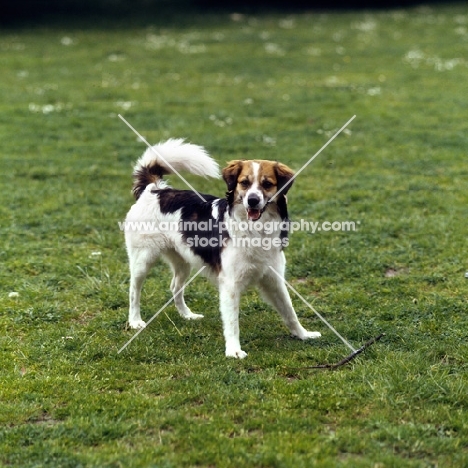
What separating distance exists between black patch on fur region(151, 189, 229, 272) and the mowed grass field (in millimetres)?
Answer: 717

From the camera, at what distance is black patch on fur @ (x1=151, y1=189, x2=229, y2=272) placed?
5738 millimetres

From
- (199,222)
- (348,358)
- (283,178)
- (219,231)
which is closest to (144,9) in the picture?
(199,222)

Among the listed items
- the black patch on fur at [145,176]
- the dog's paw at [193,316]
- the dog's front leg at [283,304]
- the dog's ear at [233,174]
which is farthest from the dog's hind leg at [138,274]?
the dog's ear at [233,174]

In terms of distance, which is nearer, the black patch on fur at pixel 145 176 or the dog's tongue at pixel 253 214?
the dog's tongue at pixel 253 214

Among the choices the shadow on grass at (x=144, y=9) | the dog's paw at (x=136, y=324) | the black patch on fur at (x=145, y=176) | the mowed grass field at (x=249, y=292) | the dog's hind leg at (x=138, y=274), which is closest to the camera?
the mowed grass field at (x=249, y=292)

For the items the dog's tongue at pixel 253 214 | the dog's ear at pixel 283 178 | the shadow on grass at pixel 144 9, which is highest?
the dog's ear at pixel 283 178

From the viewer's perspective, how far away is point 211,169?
615cm

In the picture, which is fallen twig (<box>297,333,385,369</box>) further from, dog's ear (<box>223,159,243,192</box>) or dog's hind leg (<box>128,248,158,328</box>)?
dog's hind leg (<box>128,248,158,328</box>)

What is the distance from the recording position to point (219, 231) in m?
5.70

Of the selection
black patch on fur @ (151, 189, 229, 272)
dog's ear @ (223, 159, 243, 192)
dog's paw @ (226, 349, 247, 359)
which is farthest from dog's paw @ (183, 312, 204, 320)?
dog's ear @ (223, 159, 243, 192)

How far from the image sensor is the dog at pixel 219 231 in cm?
534

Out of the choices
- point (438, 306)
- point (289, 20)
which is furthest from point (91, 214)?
point (289, 20)

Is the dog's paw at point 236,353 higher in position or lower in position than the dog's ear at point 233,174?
lower

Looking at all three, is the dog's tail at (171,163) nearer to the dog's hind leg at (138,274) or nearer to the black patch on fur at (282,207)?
the dog's hind leg at (138,274)
